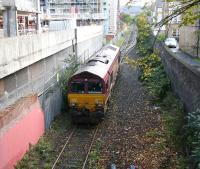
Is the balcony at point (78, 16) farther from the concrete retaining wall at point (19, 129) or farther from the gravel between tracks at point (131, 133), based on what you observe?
the concrete retaining wall at point (19, 129)

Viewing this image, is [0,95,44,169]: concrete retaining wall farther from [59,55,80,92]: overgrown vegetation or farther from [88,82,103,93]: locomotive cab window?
[59,55,80,92]: overgrown vegetation

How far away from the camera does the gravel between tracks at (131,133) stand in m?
13.6

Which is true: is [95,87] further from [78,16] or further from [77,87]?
[78,16]

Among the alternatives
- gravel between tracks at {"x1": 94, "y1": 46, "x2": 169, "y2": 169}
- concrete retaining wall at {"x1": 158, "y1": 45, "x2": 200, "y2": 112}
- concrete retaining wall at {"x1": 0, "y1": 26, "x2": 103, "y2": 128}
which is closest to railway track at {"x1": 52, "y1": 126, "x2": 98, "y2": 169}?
gravel between tracks at {"x1": 94, "y1": 46, "x2": 169, "y2": 169}

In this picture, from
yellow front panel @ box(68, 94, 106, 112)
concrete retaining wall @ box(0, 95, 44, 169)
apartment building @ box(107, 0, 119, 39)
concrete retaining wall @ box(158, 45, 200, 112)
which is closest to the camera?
concrete retaining wall @ box(0, 95, 44, 169)

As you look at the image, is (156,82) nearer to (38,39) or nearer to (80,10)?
(38,39)

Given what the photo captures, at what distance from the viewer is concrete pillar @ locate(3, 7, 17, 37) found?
68.6 ft

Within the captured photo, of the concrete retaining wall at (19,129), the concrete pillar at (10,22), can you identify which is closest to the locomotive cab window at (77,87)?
the concrete retaining wall at (19,129)

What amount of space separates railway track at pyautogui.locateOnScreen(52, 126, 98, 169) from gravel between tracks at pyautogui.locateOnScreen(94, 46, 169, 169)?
0.56 m

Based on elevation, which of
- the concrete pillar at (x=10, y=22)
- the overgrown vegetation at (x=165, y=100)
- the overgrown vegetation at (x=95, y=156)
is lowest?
the overgrown vegetation at (x=95, y=156)

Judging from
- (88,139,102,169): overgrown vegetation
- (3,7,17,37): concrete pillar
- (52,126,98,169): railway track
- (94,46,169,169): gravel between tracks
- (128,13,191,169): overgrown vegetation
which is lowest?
(52,126,98,169): railway track

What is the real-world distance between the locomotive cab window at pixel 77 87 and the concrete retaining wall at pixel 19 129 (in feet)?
6.70

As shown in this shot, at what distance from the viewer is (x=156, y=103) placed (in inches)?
848

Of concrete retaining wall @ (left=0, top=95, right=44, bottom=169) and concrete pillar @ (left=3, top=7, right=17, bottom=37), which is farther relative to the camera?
concrete pillar @ (left=3, top=7, right=17, bottom=37)
